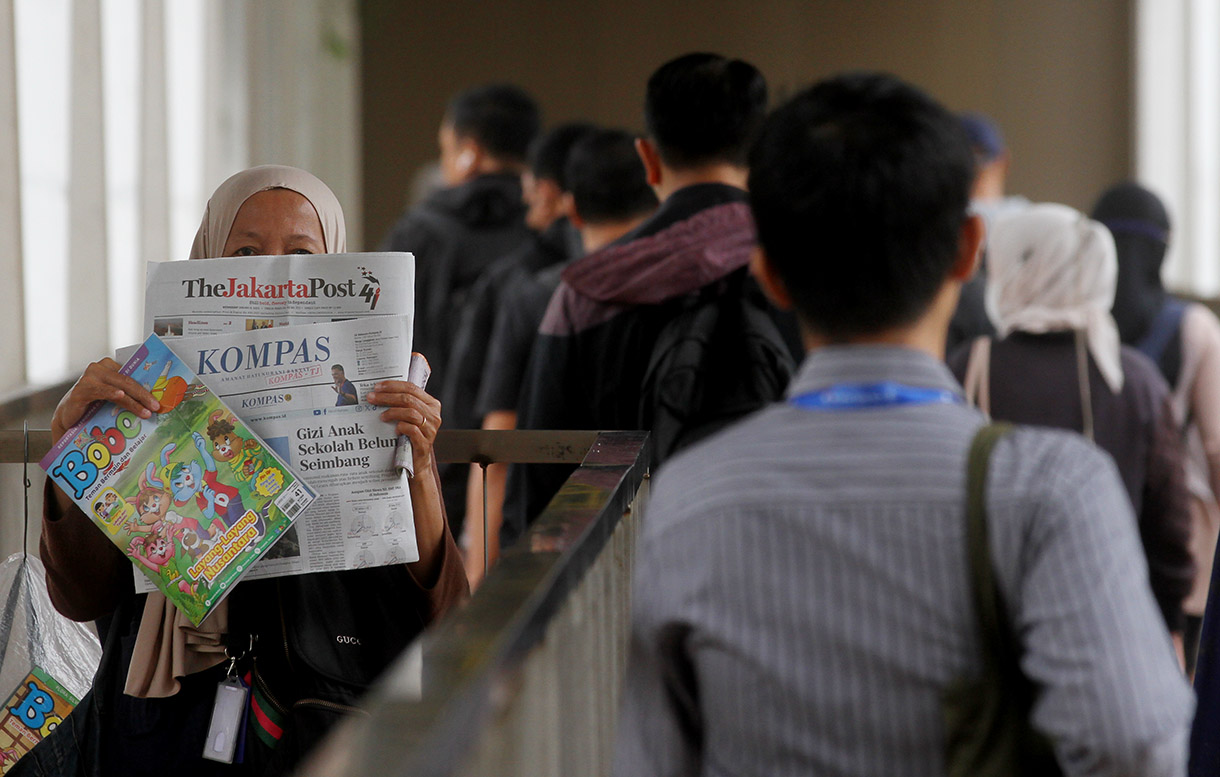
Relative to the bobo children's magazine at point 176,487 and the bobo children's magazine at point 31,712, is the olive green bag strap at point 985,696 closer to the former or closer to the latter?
the bobo children's magazine at point 176,487

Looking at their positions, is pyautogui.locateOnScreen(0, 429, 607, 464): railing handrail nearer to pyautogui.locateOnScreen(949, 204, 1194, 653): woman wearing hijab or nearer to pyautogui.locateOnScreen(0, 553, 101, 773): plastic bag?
pyautogui.locateOnScreen(0, 553, 101, 773): plastic bag

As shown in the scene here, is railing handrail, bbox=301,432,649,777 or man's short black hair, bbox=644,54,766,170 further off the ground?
man's short black hair, bbox=644,54,766,170

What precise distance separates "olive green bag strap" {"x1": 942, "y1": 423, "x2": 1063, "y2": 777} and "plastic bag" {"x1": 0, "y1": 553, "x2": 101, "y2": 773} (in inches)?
56.1

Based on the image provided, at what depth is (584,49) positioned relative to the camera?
9383 mm

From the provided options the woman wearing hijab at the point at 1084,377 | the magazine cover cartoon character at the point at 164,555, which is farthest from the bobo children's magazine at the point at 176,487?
the woman wearing hijab at the point at 1084,377

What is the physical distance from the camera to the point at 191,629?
1636mm

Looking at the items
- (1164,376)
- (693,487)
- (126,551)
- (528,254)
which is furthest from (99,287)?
(693,487)

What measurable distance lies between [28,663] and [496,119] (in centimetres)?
294

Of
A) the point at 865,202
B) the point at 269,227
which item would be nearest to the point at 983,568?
the point at 865,202

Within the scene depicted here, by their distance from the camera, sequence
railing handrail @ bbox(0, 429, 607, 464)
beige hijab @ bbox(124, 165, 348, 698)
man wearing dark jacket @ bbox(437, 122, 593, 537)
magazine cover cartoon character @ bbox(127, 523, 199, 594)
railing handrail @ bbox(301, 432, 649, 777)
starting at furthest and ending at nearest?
man wearing dark jacket @ bbox(437, 122, 593, 537) → railing handrail @ bbox(0, 429, 607, 464) → beige hijab @ bbox(124, 165, 348, 698) → magazine cover cartoon character @ bbox(127, 523, 199, 594) → railing handrail @ bbox(301, 432, 649, 777)

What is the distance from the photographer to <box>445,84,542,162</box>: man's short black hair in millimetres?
4477

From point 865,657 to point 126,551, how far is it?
925 mm

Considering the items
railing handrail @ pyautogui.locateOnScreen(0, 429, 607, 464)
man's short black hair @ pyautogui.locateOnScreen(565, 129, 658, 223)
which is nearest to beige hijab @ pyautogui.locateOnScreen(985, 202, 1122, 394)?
man's short black hair @ pyautogui.locateOnScreen(565, 129, 658, 223)

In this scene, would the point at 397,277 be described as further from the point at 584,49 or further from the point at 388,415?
the point at 584,49
